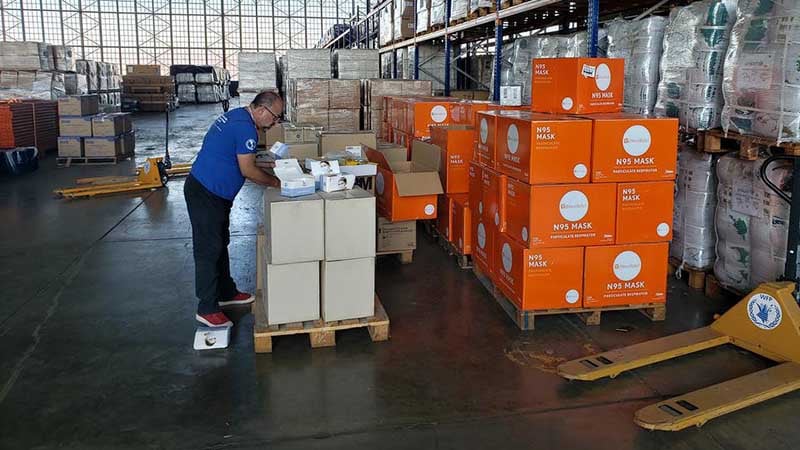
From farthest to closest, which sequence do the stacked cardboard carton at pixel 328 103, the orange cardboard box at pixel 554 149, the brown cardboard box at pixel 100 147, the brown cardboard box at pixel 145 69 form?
1. the brown cardboard box at pixel 145 69
2. the brown cardboard box at pixel 100 147
3. the stacked cardboard carton at pixel 328 103
4. the orange cardboard box at pixel 554 149

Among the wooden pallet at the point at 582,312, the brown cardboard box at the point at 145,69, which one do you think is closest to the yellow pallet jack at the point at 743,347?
the wooden pallet at the point at 582,312

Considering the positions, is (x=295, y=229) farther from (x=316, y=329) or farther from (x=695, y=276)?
(x=695, y=276)

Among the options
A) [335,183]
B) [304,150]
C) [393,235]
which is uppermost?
[304,150]

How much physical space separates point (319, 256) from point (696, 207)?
2916 mm

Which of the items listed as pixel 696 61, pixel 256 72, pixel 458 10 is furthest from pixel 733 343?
pixel 256 72

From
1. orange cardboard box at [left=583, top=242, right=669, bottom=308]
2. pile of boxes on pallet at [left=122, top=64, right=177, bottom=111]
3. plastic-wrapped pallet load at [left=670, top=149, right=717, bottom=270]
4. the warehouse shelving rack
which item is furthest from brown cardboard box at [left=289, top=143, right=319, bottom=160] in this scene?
pile of boxes on pallet at [left=122, top=64, right=177, bottom=111]

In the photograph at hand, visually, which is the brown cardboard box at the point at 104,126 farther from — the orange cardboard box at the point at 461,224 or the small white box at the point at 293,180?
the small white box at the point at 293,180

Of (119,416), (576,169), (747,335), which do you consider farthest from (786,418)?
(119,416)

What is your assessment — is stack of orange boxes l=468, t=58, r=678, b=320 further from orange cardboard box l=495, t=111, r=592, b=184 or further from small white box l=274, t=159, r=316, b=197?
small white box l=274, t=159, r=316, b=197

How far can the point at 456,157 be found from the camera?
6062 mm

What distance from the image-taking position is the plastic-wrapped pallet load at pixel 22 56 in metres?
16.6

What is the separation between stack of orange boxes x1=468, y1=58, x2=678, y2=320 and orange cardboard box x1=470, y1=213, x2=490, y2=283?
0.30m

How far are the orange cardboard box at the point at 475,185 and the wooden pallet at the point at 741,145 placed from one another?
1.57 meters

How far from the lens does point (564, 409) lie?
133 inches
